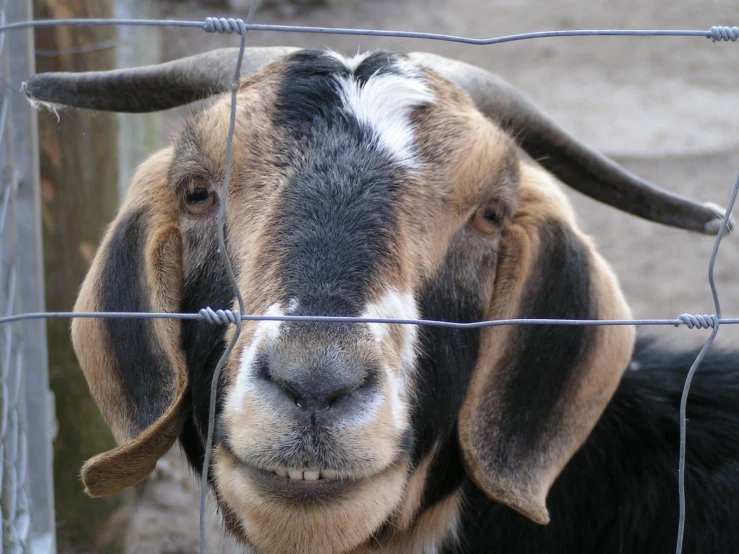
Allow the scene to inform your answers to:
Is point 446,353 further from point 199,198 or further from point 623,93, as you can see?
point 623,93

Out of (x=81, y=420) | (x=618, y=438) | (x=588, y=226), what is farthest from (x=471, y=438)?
(x=588, y=226)

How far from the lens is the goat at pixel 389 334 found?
8.21ft

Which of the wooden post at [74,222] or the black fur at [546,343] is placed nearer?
the black fur at [546,343]

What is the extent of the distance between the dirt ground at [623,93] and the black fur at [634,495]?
231 cm

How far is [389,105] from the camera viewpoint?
9.98 feet

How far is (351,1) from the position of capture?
479 inches

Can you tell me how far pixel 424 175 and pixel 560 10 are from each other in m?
10.2

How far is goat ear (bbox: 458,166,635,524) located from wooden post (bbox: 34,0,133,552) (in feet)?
7.28

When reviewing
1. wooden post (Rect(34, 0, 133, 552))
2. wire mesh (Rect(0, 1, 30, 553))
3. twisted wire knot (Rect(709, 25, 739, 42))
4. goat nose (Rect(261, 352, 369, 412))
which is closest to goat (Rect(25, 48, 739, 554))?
goat nose (Rect(261, 352, 369, 412))

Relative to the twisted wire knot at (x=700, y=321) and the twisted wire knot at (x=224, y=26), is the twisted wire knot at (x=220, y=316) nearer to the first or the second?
the twisted wire knot at (x=224, y=26)

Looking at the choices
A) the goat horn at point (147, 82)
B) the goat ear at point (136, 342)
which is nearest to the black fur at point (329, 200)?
the goat horn at point (147, 82)

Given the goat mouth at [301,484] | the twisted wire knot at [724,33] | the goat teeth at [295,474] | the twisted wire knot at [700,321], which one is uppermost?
the twisted wire knot at [724,33]

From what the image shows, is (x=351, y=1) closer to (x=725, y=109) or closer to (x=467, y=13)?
(x=467, y=13)

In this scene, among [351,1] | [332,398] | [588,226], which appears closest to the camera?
[332,398]
